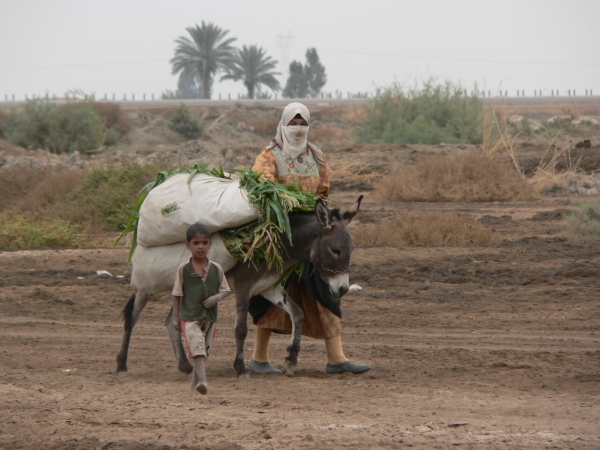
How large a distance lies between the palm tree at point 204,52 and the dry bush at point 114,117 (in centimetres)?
2315

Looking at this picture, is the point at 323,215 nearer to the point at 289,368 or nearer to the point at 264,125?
the point at 289,368

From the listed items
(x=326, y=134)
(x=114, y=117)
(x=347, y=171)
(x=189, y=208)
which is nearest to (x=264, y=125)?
(x=326, y=134)

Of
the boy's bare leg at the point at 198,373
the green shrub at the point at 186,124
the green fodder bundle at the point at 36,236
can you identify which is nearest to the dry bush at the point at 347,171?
the green fodder bundle at the point at 36,236

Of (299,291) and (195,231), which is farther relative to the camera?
(299,291)

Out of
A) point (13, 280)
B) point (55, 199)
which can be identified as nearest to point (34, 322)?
point (13, 280)

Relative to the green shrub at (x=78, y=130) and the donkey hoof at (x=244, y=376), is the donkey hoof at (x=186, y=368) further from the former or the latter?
the green shrub at (x=78, y=130)

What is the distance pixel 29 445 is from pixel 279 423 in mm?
1464

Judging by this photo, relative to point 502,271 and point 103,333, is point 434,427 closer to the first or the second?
point 103,333

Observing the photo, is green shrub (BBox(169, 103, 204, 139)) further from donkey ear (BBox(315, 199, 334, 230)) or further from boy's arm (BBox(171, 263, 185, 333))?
boy's arm (BBox(171, 263, 185, 333))

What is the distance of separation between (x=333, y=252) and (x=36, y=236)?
997 centimetres

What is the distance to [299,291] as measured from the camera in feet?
23.0

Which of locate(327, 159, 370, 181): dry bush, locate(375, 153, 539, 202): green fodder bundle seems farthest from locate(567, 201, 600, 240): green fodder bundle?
locate(327, 159, 370, 181): dry bush

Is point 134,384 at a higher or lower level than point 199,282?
lower

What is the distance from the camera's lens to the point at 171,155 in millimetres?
27625
